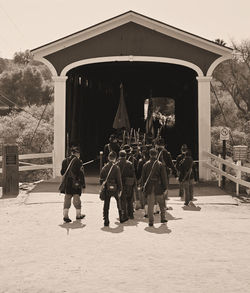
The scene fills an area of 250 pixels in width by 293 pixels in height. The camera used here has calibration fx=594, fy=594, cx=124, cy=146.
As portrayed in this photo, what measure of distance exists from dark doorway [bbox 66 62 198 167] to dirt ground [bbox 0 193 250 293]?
28.3ft

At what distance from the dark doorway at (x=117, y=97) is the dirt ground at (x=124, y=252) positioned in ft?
28.3

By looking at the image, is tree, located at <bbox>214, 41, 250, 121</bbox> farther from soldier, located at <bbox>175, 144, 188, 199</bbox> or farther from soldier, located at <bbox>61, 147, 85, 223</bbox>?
soldier, located at <bbox>61, 147, 85, 223</bbox>

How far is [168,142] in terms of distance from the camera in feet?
98.3

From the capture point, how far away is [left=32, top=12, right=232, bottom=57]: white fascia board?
1914 cm

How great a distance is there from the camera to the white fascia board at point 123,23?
1914 cm

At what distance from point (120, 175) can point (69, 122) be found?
9.53 meters

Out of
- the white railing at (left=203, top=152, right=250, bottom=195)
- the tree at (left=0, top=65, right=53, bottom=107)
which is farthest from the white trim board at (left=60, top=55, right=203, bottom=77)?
the tree at (left=0, top=65, right=53, bottom=107)

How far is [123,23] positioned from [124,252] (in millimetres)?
12191

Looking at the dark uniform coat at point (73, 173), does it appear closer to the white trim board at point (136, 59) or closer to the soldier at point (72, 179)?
the soldier at point (72, 179)

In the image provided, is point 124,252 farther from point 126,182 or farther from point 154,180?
point 126,182

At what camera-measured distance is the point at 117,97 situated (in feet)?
95.5

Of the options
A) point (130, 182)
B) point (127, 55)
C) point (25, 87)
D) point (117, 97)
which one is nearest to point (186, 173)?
point (130, 182)

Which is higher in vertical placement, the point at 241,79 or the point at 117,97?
the point at 241,79

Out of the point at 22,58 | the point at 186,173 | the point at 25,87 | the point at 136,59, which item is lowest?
the point at 186,173
